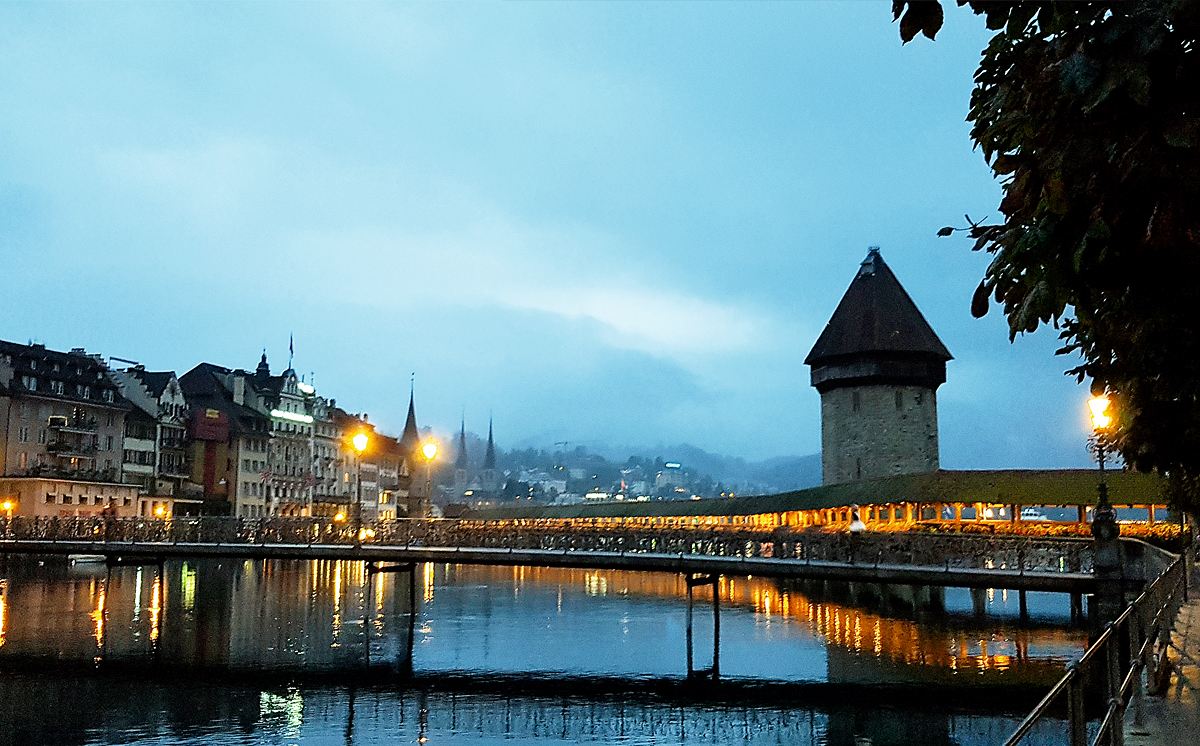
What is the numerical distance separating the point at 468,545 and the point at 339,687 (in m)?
10.3

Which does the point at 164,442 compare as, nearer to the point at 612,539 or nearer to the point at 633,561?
the point at 612,539

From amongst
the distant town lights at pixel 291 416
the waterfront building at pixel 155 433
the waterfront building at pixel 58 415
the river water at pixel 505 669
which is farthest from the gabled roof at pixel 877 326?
the distant town lights at pixel 291 416

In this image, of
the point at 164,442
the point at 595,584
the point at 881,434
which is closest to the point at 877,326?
the point at 881,434

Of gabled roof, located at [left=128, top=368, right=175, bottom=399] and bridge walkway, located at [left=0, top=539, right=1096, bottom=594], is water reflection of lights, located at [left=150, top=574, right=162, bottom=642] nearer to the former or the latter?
bridge walkway, located at [left=0, top=539, right=1096, bottom=594]

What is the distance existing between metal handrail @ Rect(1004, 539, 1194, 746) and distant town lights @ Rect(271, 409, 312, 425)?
103m

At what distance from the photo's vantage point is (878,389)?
69.6 m

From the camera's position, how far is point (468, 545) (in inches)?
1591

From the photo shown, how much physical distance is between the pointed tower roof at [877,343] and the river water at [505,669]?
18622 millimetres

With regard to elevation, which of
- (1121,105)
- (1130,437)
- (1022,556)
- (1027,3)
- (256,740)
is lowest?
(256,740)

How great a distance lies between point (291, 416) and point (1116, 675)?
367 feet

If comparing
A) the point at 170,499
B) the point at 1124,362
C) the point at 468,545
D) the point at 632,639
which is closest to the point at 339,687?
the point at 468,545

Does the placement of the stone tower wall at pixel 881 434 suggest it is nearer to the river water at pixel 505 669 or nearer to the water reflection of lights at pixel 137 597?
the river water at pixel 505 669

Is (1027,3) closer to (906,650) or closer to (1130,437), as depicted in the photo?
(1130,437)

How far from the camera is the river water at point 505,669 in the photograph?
2550 centimetres
